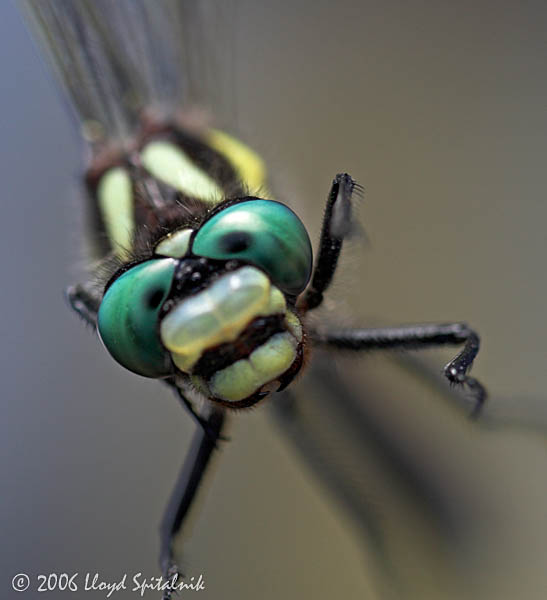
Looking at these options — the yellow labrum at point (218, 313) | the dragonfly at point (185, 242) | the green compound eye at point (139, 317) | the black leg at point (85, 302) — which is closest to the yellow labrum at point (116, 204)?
the dragonfly at point (185, 242)

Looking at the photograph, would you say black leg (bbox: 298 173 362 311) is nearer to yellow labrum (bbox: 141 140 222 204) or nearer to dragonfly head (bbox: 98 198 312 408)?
dragonfly head (bbox: 98 198 312 408)

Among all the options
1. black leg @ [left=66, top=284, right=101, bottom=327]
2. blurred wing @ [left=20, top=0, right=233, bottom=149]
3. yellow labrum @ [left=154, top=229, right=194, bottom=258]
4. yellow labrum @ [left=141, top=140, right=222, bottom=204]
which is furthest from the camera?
blurred wing @ [left=20, top=0, right=233, bottom=149]

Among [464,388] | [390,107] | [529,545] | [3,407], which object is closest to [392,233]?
[390,107]

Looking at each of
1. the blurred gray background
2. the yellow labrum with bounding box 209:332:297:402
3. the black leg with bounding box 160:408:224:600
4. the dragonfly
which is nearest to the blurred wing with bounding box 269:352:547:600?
the blurred gray background

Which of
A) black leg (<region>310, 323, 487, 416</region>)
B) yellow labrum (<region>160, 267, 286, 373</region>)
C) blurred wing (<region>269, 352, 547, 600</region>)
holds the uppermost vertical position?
yellow labrum (<region>160, 267, 286, 373</region>)

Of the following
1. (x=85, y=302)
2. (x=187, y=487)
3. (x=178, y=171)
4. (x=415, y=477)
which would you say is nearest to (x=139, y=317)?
(x=85, y=302)
